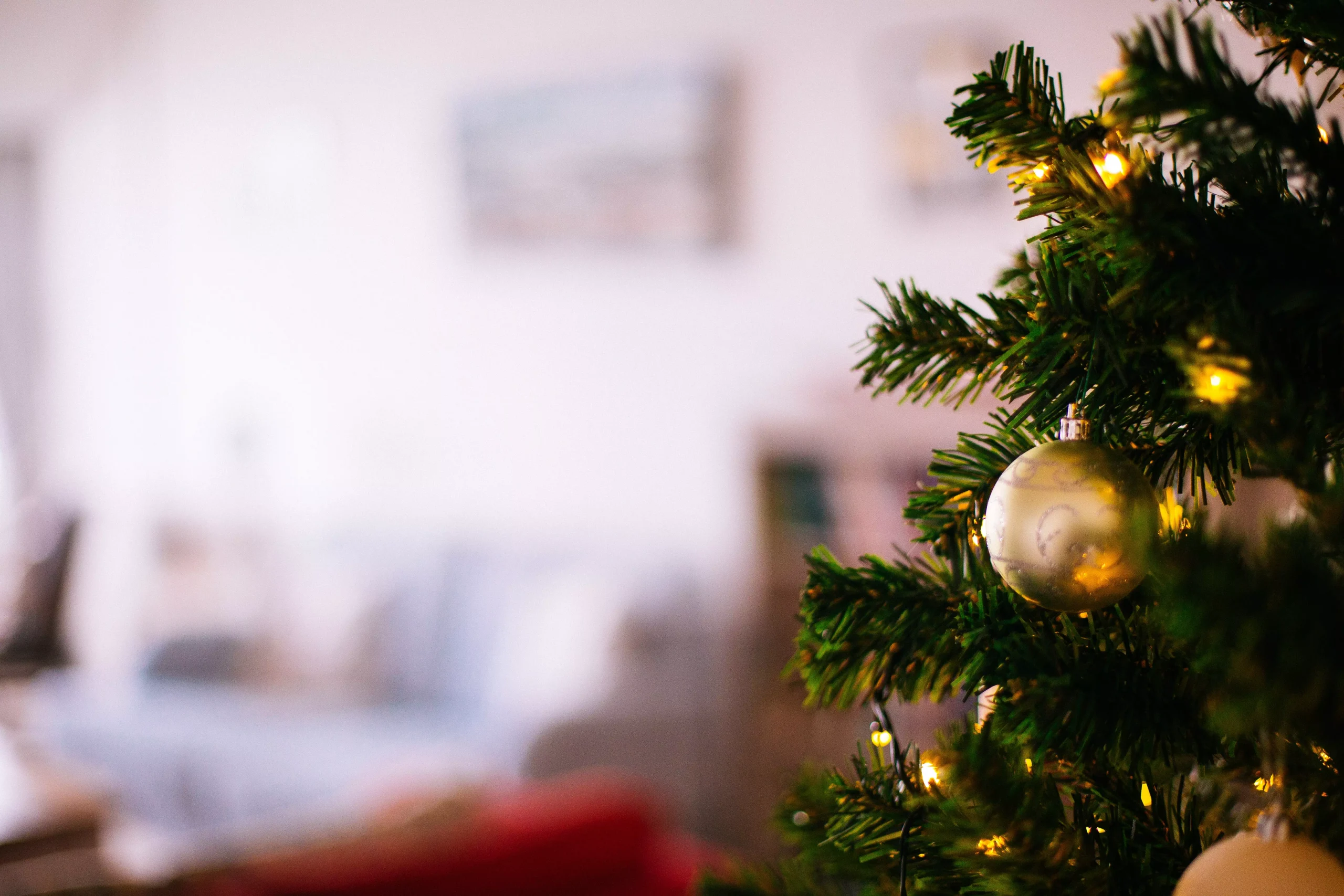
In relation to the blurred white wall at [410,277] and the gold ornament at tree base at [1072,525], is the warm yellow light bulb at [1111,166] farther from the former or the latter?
the blurred white wall at [410,277]

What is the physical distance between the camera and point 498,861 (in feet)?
4.55

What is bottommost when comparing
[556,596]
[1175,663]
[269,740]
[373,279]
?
[269,740]

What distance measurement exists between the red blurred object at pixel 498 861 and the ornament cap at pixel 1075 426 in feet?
3.14

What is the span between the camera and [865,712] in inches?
Result: 90.0

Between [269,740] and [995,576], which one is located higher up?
[995,576]

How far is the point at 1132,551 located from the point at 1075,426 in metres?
0.07

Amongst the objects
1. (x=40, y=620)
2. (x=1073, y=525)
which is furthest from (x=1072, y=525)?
(x=40, y=620)

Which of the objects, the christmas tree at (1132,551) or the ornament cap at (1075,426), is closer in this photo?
the christmas tree at (1132,551)

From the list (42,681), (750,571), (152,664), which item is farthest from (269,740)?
(750,571)

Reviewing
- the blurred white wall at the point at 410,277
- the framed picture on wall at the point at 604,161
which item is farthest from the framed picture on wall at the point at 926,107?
the framed picture on wall at the point at 604,161

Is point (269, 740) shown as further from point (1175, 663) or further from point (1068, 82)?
point (1175, 663)

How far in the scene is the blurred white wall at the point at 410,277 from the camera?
10.1 feet

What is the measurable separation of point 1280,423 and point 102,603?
4.58 meters

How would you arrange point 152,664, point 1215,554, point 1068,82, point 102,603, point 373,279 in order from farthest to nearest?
1. point 102,603
2. point 373,279
3. point 152,664
4. point 1068,82
5. point 1215,554
